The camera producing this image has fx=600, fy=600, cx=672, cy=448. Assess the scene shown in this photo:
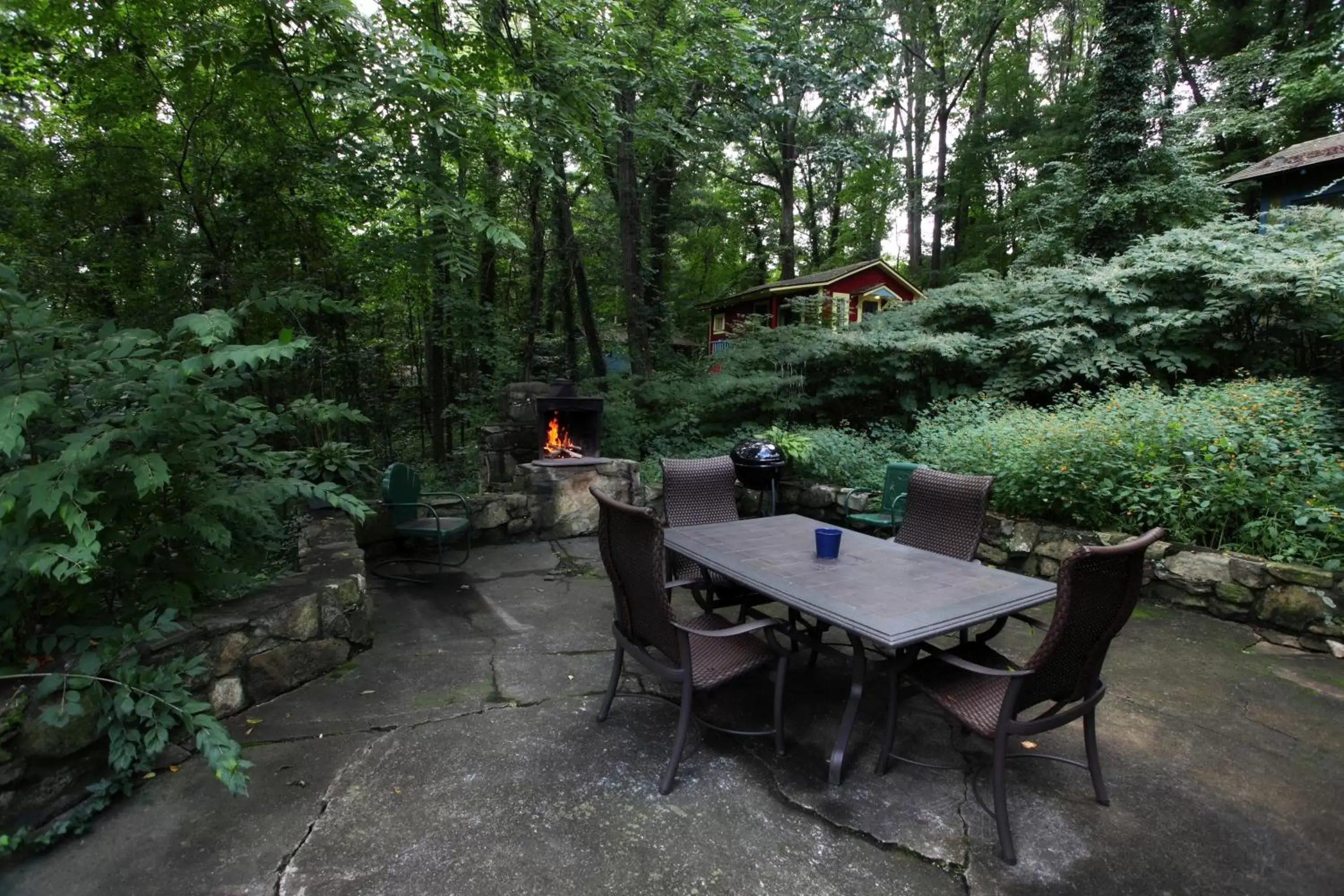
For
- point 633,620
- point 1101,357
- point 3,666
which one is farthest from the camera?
point 1101,357

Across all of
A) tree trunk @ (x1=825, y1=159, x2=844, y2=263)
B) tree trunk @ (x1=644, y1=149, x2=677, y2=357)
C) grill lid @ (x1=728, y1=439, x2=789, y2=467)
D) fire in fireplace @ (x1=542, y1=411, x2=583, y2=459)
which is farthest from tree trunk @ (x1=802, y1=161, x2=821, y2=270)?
fire in fireplace @ (x1=542, y1=411, x2=583, y2=459)

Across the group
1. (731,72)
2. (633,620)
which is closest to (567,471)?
(633,620)

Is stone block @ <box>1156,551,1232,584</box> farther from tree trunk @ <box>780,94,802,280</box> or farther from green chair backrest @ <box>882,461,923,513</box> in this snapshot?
tree trunk @ <box>780,94,802,280</box>

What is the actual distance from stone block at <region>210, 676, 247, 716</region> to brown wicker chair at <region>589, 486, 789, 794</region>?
1403 mm

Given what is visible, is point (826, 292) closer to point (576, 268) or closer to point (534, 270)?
point (576, 268)

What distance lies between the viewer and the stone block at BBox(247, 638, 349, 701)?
242 centimetres

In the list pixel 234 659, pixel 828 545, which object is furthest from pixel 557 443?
pixel 828 545

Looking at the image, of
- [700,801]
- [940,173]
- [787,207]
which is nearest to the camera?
[700,801]

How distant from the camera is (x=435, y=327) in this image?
26.7 ft

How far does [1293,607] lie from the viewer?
10.2 feet

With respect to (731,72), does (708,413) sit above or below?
below

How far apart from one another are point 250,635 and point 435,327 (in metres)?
6.41

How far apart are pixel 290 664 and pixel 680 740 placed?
175 cm

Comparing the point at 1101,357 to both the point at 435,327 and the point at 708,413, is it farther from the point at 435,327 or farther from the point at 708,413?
the point at 435,327
